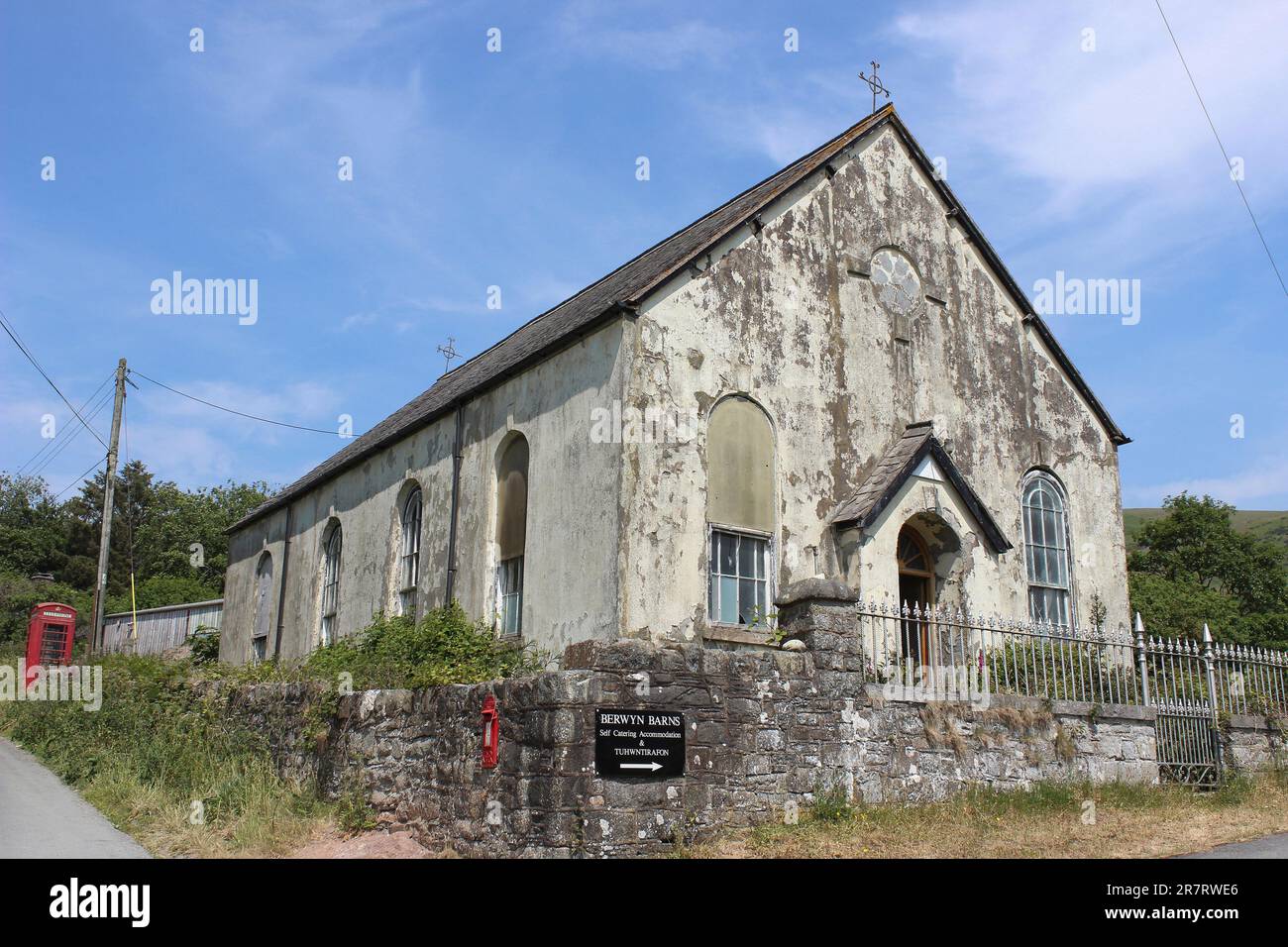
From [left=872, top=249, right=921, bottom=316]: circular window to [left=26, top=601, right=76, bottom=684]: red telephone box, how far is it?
23.8 m

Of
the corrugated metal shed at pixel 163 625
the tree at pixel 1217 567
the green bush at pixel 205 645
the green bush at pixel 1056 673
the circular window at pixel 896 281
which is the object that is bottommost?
the green bush at pixel 1056 673

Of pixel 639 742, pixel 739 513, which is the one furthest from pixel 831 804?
pixel 739 513

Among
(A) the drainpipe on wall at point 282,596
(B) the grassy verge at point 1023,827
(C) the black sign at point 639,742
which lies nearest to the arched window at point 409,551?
(A) the drainpipe on wall at point 282,596

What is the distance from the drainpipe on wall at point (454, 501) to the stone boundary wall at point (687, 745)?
4079 millimetres

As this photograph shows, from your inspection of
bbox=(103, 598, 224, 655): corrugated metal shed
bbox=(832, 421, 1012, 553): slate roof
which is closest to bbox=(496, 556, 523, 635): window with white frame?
bbox=(832, 421, 1012, 553): slate roof

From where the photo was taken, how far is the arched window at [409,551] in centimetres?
2062

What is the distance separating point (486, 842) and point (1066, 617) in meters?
12.1

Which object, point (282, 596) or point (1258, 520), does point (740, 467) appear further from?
point (1258, 520)

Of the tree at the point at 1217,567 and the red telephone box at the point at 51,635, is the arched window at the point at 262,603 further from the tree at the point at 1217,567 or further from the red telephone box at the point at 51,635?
the tree at the point at 1217,567

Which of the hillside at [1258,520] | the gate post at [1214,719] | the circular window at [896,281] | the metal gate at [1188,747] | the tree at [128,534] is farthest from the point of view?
the hillside at [1258,520]
